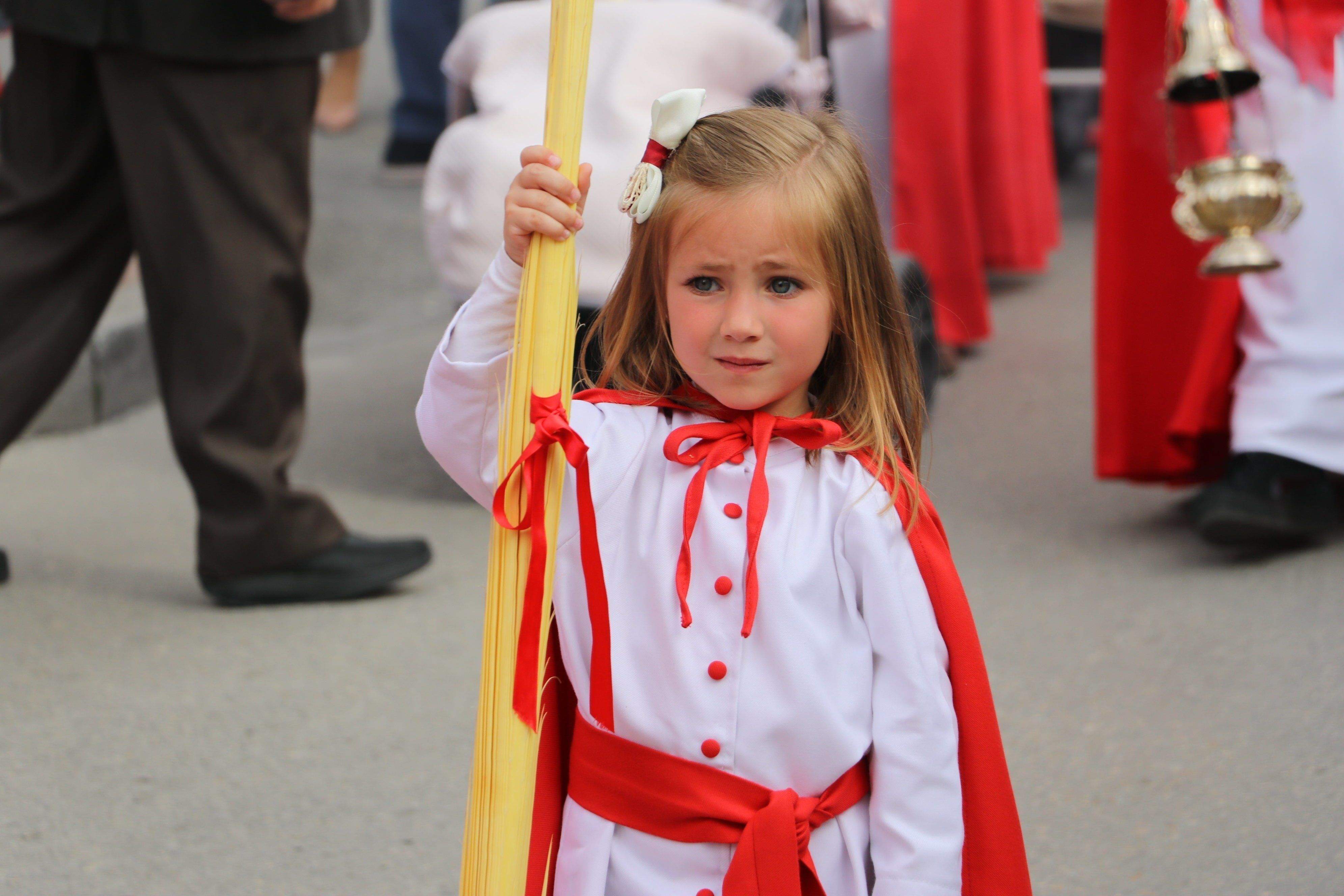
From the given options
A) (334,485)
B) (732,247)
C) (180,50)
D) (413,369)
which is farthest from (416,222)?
(732,247)

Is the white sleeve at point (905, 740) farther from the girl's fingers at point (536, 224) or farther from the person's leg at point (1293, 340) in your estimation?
the person's leg at point (1293, 340)

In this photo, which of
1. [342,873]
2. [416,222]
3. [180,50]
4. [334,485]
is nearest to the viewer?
[342,873]

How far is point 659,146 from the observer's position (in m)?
1.53

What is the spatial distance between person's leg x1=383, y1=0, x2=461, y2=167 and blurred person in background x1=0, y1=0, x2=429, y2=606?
4.35m

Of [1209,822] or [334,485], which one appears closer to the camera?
[1209,822]

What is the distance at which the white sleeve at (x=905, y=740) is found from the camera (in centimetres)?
143

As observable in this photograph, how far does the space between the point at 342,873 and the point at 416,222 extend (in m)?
4.64

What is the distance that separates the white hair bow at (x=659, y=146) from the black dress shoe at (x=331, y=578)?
5.36 ft

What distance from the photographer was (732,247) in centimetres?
145

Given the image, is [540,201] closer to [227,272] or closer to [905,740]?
[905,740]

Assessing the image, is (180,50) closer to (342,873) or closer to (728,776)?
(342,873)

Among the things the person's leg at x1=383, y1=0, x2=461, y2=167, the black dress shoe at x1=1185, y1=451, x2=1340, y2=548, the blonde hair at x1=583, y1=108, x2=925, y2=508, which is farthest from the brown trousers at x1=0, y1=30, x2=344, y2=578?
the person's leg at x1=383, y1=0, x2=461, y2=167

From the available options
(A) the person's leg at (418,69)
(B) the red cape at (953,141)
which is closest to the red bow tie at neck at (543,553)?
(B) the red cape at (953,141)

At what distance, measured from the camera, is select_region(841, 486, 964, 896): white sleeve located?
1429 mm
